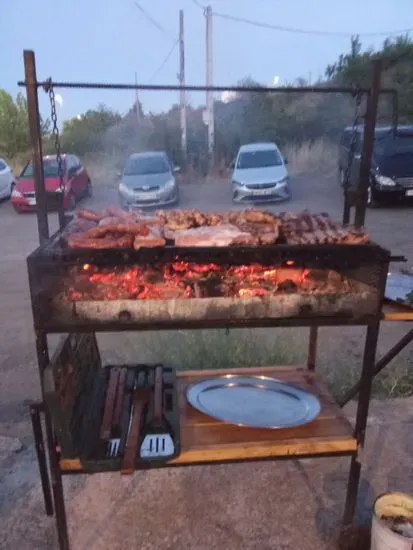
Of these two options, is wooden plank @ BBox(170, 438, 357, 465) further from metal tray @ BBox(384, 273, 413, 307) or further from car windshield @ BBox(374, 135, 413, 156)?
car windshield @ BBox(374, 135, 413, 156)

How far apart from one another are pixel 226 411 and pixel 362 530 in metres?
0.86

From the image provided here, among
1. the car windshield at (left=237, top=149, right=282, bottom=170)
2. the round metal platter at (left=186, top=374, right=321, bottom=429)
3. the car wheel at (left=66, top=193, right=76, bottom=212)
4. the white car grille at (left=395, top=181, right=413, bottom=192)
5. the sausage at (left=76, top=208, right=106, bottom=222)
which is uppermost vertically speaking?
the sausage at (left=76, top=208, right=106, bottom=222)

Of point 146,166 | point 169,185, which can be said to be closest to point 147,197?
point 169,185

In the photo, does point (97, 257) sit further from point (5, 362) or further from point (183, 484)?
point (5, 362)

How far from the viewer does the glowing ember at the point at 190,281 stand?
7.48 feet

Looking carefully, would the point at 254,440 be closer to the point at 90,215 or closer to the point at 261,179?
the point at 90,215

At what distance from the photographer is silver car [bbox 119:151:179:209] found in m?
13.2

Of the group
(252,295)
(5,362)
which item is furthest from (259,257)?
(5,362)

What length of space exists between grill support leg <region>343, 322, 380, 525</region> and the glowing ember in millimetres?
275

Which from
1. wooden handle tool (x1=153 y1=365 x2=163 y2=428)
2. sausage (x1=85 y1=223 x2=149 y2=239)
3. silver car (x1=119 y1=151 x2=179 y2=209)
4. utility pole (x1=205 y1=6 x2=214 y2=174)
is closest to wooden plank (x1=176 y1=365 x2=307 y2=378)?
wooden handle tool (x1=153 y1=365 x2=163 y2=428)

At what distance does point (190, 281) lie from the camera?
236cm

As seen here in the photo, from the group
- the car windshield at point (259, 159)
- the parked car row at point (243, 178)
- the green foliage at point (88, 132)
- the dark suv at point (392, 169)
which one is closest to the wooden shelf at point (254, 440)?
the parked car row at point (243, 178)

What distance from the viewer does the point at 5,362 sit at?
4887 mm

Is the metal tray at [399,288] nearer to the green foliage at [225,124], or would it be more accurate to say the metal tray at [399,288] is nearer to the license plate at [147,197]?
the license plate at [147,197]
